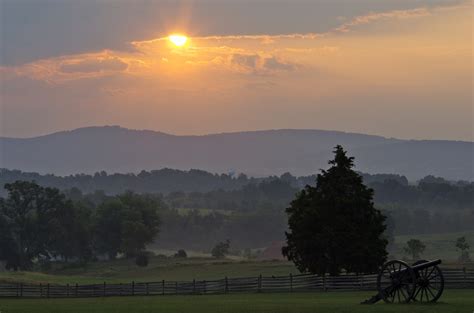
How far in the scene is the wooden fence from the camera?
175 ft

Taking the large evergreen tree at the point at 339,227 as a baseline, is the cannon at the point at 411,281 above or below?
below

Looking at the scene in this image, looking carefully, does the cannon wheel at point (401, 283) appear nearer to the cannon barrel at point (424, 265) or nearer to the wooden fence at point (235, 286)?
the cannon barrel at point (424, 265)

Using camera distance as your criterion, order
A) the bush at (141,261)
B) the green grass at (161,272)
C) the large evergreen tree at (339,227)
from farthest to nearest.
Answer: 1. the bush at (141,261)
2. the green grass at (161,272)
3. the large evergreen tree at (339,227)

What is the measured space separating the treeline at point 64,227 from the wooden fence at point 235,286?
6437 cm

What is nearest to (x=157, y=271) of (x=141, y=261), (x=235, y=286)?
(x=141, y=261)

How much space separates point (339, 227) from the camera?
53.0m

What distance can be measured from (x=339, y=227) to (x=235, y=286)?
32.3 ft

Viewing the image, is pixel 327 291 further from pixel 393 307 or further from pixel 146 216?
pixel 146 216

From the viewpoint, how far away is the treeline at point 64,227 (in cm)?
12862

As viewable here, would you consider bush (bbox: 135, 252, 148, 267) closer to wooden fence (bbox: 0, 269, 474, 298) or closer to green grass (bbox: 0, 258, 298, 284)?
green grass (bbox: 0, 258, 298, 284)

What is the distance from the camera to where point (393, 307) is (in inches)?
1439

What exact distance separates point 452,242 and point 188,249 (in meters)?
66.0

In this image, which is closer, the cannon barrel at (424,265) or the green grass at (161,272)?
the cannon barrel at (424,265)

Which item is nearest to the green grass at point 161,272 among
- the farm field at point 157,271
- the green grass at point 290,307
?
the farm field at point 157,271
